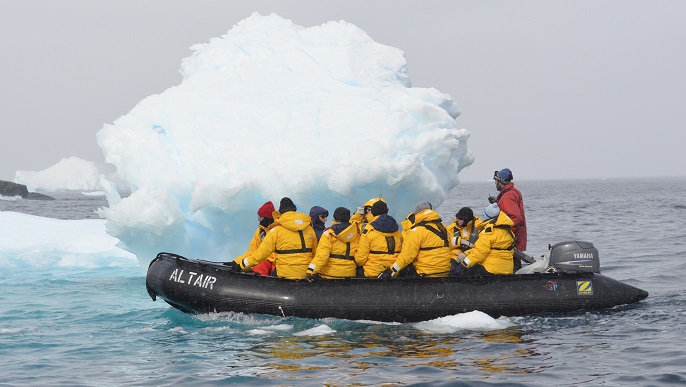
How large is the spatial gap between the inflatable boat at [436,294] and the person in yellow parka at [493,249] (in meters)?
0.19

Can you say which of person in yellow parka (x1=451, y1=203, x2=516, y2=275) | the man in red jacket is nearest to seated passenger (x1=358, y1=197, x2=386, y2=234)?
person in yellow parka (x1=451, y1=203, x2=516, y2=275)

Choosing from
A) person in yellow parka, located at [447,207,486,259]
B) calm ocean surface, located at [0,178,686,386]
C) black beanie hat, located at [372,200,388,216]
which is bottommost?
calm ocean surface, located at [0,178,686,386]

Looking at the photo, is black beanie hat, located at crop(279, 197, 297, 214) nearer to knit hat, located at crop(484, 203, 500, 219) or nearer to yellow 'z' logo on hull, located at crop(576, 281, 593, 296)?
knit hat, located at crop(484, 203, 500, 219)

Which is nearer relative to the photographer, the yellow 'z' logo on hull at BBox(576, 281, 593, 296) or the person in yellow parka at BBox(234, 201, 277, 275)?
the yellow 'z' logo on hull at BBox(576, 281, 593, 296)

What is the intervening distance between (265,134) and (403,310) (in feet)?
21.7

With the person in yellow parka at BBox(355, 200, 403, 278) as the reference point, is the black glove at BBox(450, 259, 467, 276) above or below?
below

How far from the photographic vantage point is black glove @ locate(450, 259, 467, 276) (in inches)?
454

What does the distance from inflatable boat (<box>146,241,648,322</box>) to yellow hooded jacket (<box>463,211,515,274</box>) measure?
188 mm

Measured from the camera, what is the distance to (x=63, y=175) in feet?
415

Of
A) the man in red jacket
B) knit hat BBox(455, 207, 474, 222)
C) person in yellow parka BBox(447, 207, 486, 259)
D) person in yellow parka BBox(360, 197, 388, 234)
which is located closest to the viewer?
knit hat BBox(455, 207, 474, 222)

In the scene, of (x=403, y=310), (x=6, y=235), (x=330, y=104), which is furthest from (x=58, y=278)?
(x=403, y=310)

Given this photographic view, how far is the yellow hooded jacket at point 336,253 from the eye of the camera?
36.1 feet

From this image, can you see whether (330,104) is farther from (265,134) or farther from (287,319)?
(287,319)

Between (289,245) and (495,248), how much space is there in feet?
9.65
